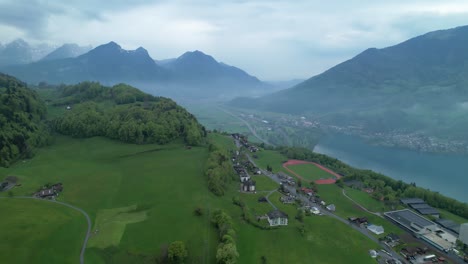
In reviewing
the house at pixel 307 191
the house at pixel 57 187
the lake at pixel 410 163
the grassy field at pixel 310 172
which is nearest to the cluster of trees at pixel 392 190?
the grassy field at pixel 310 172

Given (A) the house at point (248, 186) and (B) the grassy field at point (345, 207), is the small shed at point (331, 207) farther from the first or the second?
(A) the house at point (248, 186)

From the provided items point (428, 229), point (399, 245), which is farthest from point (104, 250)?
point (428, 229)

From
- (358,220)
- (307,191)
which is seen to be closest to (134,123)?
(307,191)

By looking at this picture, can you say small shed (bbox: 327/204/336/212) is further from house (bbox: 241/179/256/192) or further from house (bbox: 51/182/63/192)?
house (bbox: 51/182/63/192)

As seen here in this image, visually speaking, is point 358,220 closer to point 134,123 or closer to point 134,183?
point 134,183

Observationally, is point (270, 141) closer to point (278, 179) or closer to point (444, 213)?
point (278, 179)

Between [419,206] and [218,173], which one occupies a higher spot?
[218,173]
